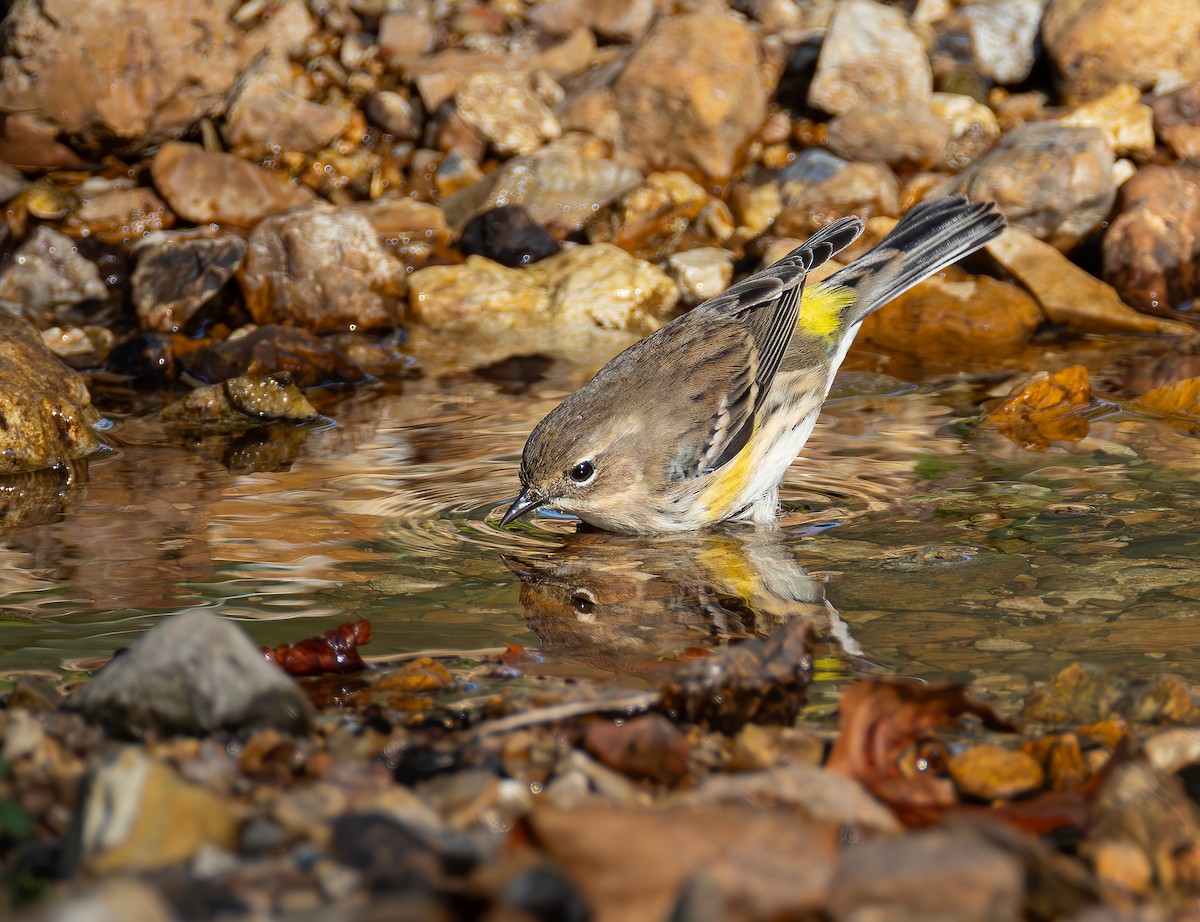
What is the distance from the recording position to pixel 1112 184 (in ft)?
35.3

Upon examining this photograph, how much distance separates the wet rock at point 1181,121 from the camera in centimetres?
1151

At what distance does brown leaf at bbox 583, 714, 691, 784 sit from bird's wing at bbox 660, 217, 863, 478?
312 centimetres

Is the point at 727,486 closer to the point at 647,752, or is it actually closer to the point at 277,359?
the point at 647,752

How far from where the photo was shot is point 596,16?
12656 millimetres

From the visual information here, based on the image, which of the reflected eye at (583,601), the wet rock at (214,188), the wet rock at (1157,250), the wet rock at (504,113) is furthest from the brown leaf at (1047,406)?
the wet rock at (214,188)

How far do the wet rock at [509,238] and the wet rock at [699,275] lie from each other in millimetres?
1062

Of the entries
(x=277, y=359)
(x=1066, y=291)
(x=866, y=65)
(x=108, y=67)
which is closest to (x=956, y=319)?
(x=1066, y=291)

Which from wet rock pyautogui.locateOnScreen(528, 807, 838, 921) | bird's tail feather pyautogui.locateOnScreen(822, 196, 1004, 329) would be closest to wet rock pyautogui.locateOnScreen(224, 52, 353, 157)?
bird's tail feather pyautogui.locateOnScreen(822, 196, 1004, 329)

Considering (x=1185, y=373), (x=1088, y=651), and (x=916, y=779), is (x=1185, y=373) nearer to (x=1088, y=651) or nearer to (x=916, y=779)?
(x=1088, y=651)

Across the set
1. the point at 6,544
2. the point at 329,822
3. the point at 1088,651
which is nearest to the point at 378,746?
the point at 329,822

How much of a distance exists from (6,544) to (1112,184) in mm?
8622

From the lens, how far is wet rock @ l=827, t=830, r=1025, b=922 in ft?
8.22

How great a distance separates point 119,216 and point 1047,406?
7.20 metres

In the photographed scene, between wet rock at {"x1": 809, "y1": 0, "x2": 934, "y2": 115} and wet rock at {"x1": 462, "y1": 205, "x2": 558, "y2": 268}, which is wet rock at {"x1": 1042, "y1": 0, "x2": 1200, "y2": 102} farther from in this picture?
wet rock at {"x1": 462, "y1": 205, "x2": 558, "y2": 268}
